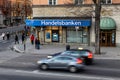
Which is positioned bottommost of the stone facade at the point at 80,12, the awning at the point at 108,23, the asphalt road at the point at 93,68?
the asphalt road at the point at 93,68

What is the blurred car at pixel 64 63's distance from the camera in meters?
23.4

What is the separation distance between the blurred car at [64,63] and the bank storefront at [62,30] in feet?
59.4

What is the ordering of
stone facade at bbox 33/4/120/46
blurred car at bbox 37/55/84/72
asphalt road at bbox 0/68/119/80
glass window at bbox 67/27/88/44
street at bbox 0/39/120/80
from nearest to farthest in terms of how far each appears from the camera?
1. asphalt road at bbox 0/68/119/80
2. street at bbox 0/39/120/80
3. blurred car at bbox 37/55/84/72
4. stone facade at bbox 33/4/120/46
5. glass window at bbox 67/27/88/44

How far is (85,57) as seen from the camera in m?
27.1

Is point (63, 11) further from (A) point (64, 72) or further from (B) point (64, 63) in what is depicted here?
(A) point (64, 72)

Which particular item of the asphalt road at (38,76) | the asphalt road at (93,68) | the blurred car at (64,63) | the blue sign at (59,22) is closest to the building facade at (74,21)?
the blue sign at (59,22)

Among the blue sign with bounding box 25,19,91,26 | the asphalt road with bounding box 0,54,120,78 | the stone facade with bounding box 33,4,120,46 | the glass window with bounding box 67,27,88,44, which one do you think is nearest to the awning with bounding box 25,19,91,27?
the blue sign with bounding box 25,19,91,26

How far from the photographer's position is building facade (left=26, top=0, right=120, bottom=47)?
4167cm

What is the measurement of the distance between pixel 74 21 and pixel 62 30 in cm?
297

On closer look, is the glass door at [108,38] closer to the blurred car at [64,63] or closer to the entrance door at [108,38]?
the entrance door at [108,38]

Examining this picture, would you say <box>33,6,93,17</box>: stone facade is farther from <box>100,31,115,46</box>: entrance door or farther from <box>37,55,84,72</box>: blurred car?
<box>37,55,84,72</box>: blurred car

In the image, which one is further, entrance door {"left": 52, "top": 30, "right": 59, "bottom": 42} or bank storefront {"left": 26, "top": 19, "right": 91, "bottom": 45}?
entrance door {"left": 52, "top": 30, "right": 59, "bottom": 42}

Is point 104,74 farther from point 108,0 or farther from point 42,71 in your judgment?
point 108,0

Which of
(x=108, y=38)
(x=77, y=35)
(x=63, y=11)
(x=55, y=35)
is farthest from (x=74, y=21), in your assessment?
(x=108, y=38)
